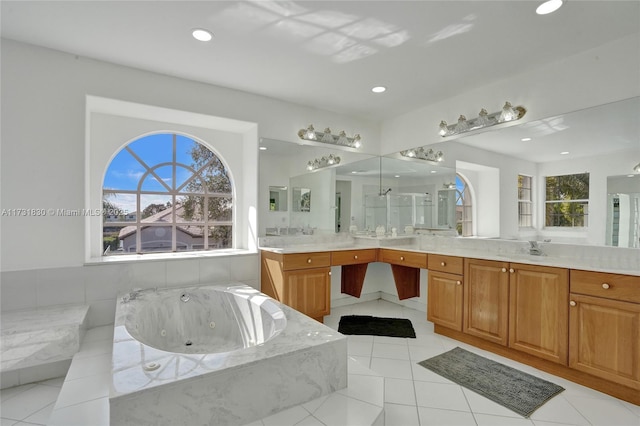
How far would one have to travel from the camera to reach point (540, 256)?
276 centimetres

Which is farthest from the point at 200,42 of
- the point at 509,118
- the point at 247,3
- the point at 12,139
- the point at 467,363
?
the point at 467,363

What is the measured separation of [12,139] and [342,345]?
284 cm

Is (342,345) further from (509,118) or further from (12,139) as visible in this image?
(12,139)

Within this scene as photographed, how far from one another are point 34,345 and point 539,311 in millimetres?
3523

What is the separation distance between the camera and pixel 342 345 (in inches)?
68.1

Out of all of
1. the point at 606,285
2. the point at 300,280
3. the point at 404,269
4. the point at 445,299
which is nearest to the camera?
the point at 606,285

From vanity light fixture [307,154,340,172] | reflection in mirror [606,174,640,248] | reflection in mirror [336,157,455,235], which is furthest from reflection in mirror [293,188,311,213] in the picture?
reflection in mirror [606,174,640,248]

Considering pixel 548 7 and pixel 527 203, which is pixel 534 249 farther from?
pixel 548 7

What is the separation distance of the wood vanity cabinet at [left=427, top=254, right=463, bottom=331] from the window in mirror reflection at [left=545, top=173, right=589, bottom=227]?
2.78 ft

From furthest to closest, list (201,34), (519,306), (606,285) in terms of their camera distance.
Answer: (519,306)
(201,34)
(606,285)

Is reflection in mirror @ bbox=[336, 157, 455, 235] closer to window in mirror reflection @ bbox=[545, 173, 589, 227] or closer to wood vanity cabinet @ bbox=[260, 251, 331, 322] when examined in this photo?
wood vanity cabinet @ bbox=[260, 251, 331, 322]

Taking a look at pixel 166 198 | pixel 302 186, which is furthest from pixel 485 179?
pixel 166 198

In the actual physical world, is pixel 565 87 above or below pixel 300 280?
above

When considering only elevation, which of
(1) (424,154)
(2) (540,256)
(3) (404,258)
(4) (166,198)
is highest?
(1) (424,154)
